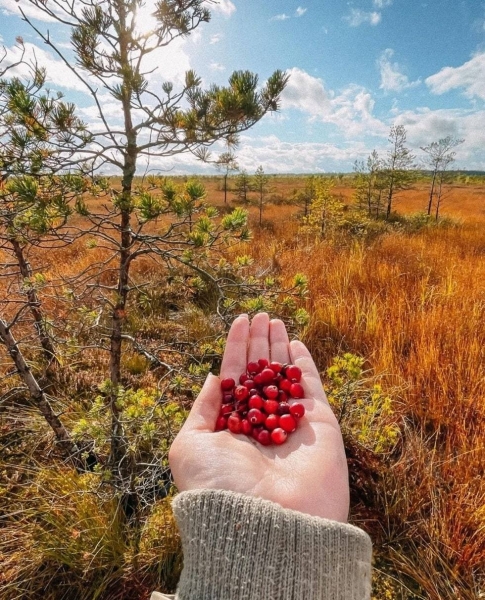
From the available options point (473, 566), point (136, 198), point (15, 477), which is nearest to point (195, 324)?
point (15, 477)

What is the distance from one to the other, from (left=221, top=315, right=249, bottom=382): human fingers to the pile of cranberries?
6.6 inches

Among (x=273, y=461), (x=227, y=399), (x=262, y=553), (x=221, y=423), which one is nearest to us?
(x=262, y=553)

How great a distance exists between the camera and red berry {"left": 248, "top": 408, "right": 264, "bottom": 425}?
1.64 metres

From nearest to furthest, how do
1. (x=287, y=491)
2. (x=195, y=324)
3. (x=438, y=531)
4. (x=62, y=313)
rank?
(x=287, y=491)
(x=438, y=531)
(x=195, y=324)
(x=62, y=313)

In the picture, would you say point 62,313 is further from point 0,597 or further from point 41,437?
point 0,597

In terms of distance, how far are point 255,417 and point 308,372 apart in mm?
530

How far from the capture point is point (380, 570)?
5.61 ft

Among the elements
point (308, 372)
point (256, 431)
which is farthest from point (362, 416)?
point (256, 431)

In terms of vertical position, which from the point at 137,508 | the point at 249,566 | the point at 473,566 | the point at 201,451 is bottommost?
the point at 137,508

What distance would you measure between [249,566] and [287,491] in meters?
0.32

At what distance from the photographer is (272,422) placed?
163 centimetres

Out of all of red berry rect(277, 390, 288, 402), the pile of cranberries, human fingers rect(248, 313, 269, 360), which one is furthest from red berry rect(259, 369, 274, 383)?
human fingers rect(248, 313, 269, 360)

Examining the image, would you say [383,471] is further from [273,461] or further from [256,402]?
[256,402]

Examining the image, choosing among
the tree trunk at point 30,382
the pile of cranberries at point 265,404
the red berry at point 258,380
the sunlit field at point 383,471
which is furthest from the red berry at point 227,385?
the tree trunk at point 30,382
